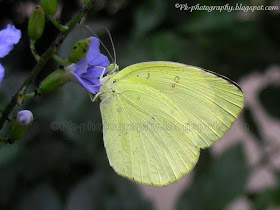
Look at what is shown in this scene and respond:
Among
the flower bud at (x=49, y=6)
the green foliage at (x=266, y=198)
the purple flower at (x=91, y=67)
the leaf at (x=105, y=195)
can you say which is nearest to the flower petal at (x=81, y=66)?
the purple flower at (x=91, y=67)

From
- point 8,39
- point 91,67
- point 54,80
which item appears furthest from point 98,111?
point 8,39

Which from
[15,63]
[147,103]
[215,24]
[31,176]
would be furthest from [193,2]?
[31,176]

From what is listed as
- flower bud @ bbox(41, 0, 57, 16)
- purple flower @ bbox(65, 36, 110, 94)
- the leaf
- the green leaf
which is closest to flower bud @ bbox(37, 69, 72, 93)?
purple flower @ bbox(65, 36, 110, 94)

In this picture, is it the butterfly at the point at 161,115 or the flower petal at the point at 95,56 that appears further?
the butterfly at the point at 161,115

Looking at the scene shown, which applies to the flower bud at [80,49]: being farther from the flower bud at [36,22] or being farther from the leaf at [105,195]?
the leaf at [105,195]

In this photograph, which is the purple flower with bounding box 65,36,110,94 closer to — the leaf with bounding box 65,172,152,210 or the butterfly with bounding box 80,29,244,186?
the butterfly with bounding box 80,29,244,186
